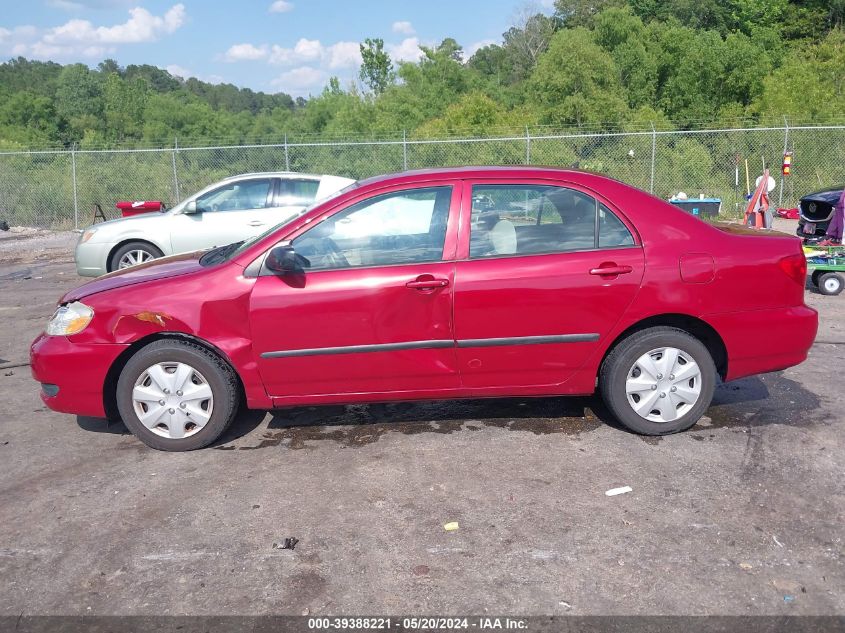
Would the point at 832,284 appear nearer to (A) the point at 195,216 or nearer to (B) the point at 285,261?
(B) the point at 285,261

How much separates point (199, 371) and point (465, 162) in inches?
680

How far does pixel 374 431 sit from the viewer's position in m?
5.07

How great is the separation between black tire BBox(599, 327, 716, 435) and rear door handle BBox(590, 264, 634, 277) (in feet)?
1.32

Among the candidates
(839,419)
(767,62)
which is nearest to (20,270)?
(839,419)

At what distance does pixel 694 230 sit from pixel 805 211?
775 centimetres

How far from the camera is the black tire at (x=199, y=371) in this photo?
4.64 m

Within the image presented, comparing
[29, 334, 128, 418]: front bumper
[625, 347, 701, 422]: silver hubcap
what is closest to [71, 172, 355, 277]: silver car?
[29, 334, 128, 418]: front bumper

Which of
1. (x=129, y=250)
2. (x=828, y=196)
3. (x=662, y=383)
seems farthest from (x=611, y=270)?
(x=828, y=196)

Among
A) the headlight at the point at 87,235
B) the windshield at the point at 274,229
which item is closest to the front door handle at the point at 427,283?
the windshield at the point at 274,229

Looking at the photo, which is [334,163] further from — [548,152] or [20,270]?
[20,270]

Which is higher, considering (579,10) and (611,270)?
(579,10)

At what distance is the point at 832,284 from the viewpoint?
9.61 meters

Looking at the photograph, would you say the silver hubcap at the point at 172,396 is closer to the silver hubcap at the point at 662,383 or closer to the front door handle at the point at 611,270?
the front door handle at the point at 611,270

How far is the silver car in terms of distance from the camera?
10.5 metres
